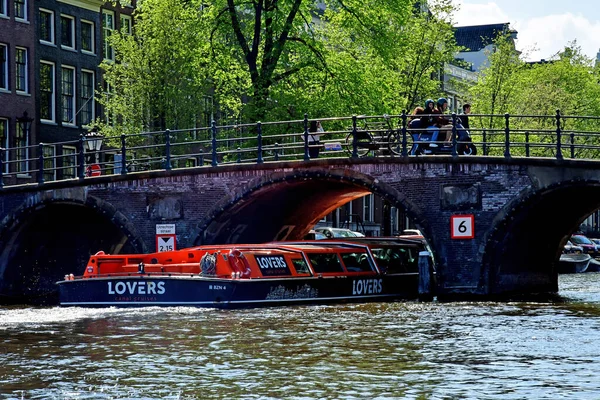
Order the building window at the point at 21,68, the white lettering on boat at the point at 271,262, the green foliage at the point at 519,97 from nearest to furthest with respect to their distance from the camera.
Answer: the white lettering on boat at the point at 271,262, the building window at the point at 21,68, the green foliage at the point at 519,97

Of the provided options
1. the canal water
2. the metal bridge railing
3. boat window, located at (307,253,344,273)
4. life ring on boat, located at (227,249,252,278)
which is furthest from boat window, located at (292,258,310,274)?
the metal bridge railing

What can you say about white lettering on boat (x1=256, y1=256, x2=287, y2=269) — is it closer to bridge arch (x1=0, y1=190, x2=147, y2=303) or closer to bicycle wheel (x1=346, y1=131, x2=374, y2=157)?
Result: bicycle wheel (x1=346, y1=131, x2=374, y2=157)

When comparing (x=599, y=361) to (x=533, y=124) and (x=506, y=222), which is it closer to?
(x=506, y=222)

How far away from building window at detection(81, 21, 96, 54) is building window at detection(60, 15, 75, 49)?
576 millimetres

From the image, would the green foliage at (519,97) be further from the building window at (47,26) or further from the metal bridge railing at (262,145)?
the building window at (47,26)

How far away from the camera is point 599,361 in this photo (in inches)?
728

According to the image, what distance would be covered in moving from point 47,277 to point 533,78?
3134 centimetres

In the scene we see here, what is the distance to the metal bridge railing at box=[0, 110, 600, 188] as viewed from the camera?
31.3 m

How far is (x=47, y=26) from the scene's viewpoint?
160 ft

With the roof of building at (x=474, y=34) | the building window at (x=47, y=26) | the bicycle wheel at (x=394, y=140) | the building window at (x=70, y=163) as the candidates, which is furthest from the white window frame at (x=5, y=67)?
the roof of building at (x=474, y=34)

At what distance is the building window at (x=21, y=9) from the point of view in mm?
47250

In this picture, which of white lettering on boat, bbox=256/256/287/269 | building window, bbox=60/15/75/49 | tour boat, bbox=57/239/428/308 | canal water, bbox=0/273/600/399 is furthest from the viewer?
building window, bbox=60/15/75/49

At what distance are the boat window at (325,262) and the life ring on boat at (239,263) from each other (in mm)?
1898

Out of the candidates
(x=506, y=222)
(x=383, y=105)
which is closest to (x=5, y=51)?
(x=383, y=105)
